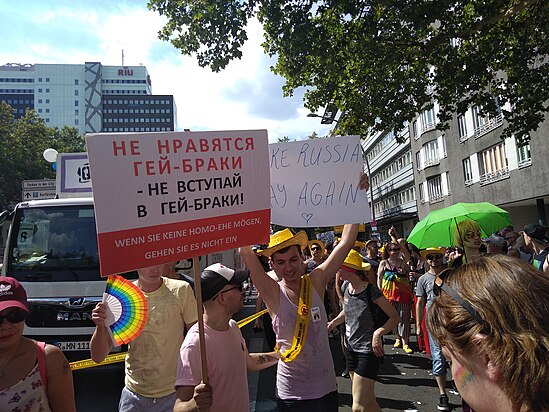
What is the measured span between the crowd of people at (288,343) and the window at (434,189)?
109ft

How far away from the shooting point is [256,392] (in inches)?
222

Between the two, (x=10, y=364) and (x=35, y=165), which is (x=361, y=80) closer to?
(x=10, y=364)

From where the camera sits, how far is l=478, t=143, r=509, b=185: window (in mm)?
23703

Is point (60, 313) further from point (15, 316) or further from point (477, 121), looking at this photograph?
point (477, 121)

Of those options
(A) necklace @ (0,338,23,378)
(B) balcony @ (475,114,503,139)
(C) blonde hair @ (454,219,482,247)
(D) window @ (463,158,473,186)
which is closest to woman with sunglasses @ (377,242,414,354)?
(C) blonde hair @ (454,219,482,247)

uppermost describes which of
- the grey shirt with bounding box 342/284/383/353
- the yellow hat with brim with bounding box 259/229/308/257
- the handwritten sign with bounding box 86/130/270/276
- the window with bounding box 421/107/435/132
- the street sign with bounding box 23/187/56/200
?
the window with bounding box 421/107/435/132

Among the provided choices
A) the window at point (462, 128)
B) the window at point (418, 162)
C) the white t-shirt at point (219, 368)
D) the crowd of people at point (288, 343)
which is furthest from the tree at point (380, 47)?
the window at point (418, 162)

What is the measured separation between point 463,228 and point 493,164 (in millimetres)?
20650

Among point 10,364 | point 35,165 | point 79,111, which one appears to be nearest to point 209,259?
point 10,364

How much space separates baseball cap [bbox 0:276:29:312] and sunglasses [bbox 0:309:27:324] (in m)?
0.02

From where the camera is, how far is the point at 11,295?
2213 mm

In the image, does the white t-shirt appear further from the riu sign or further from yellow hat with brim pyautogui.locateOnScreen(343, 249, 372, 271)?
the riu sign

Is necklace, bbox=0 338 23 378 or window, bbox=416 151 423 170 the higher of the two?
window, bbox=416 151 423 170

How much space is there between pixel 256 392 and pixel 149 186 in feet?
14.2
